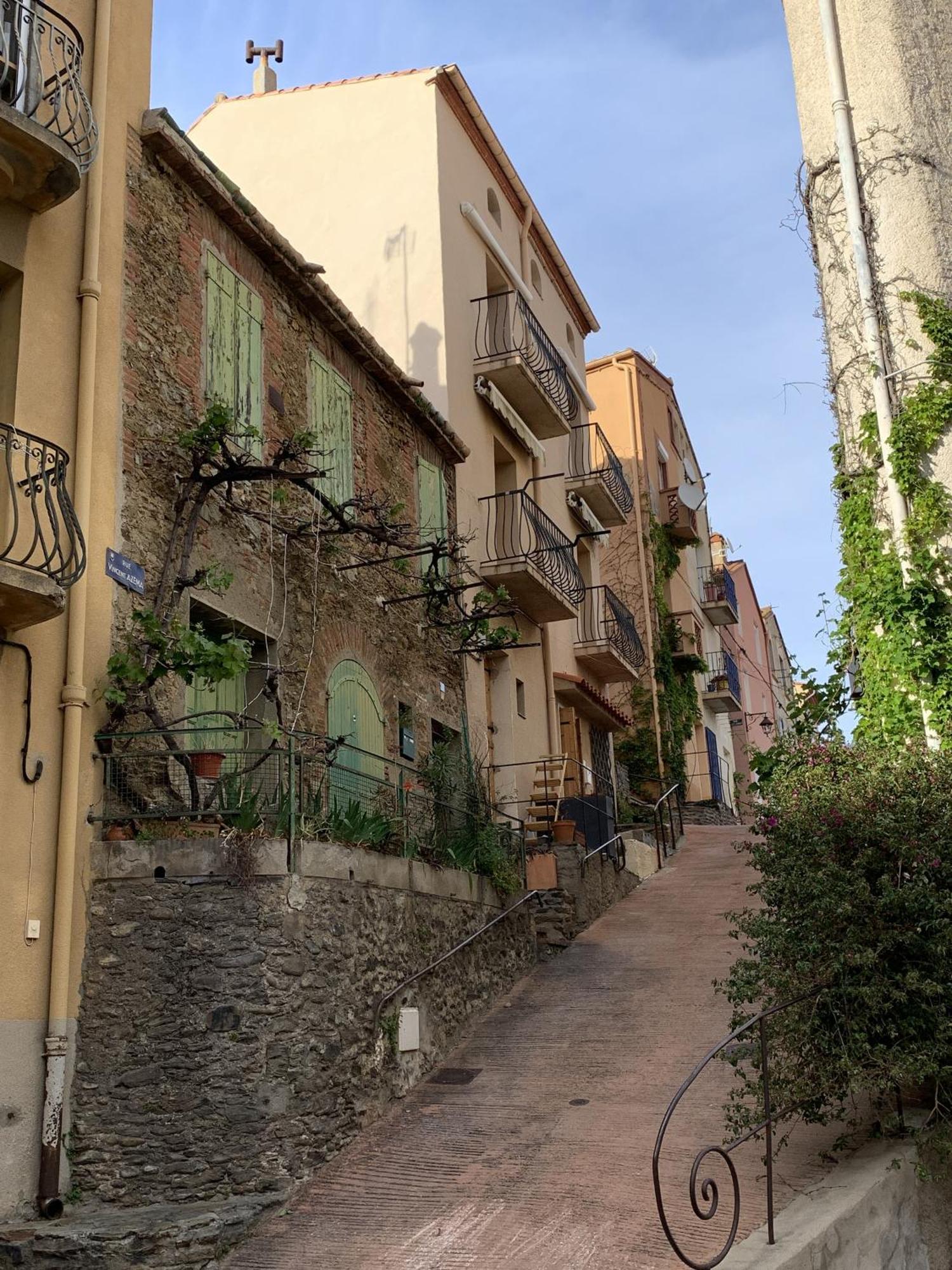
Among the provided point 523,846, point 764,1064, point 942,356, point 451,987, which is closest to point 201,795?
point 451,987

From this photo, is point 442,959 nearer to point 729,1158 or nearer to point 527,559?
point 729,1158

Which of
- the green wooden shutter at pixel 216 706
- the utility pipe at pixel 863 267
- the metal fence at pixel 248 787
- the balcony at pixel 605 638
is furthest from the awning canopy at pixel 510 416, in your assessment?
the green wooden shutter at pixel 216 706

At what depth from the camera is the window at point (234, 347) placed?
11.8 meters

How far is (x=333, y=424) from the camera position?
14.1 meters

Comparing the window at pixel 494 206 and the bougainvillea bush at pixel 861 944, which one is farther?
the window at pixel 494 206

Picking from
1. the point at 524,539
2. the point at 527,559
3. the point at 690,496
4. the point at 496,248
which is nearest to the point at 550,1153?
the point at 527,559

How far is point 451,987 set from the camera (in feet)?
40.1

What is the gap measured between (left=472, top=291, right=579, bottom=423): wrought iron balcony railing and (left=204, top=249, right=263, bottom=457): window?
21.9 ft

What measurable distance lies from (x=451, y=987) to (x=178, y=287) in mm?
6936

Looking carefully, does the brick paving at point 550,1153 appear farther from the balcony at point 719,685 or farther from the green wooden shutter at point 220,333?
the balcony at point 719,685

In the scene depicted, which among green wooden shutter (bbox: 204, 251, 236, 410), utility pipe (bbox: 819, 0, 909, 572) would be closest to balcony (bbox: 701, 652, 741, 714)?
utility pipe (bbox: 819, 0, 909, 572)

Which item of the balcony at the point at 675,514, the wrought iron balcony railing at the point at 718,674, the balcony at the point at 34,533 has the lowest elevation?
the balcony at the point at 34,533

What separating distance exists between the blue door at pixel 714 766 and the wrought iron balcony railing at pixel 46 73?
900 inches

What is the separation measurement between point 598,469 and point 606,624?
3140 millimetres
